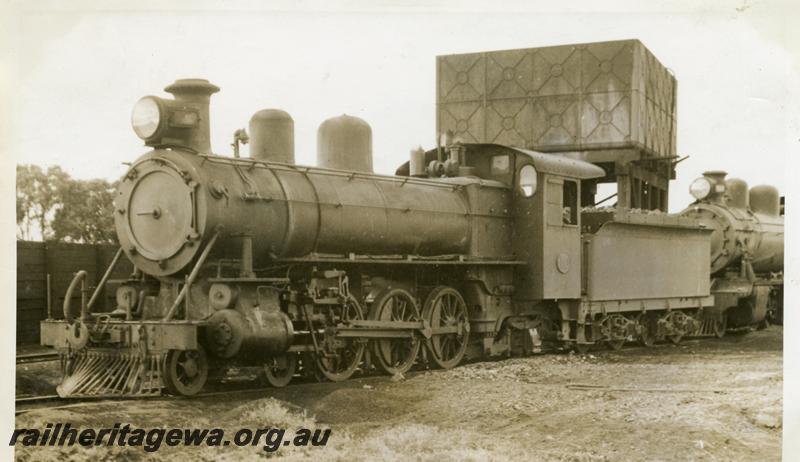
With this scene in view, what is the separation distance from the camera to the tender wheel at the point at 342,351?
10.9m

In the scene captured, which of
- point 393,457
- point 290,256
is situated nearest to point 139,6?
point 290,256

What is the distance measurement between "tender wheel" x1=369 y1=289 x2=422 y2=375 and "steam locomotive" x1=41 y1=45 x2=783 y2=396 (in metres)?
0.03

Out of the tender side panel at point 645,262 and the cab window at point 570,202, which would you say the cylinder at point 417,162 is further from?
the tender side panel at point 645,262

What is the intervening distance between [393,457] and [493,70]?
14377 mm

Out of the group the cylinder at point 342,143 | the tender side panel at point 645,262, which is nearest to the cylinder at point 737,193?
the tender side panel at point 645,262

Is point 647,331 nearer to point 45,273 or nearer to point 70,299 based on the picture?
point 45,273

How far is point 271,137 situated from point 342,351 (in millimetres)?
2915

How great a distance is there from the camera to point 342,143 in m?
12.2

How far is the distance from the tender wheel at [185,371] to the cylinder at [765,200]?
1668 cm

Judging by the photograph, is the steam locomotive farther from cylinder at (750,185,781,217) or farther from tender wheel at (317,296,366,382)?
cylinder at (750,185,781,217)

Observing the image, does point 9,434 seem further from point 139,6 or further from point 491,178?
point 491,178

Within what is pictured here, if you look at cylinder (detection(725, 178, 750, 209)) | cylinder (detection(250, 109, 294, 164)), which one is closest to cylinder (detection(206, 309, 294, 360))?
cylinder (detection(250, 109, 294, 164))

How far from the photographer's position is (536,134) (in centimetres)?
2055

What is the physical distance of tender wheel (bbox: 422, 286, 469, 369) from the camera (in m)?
12.5
